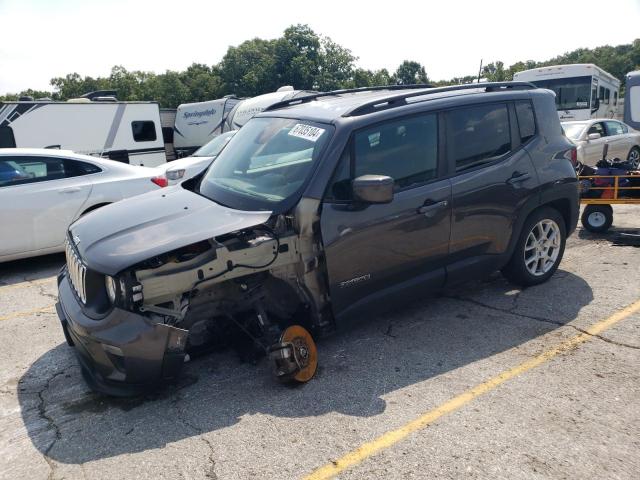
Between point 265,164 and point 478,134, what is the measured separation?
186 centimetres

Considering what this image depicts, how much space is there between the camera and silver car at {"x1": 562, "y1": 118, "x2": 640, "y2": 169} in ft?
35.6

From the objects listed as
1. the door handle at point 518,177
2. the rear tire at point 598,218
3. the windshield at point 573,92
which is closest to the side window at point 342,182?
the door handle at point 518,177

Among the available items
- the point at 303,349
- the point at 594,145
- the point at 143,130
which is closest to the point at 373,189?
the point at 303,349

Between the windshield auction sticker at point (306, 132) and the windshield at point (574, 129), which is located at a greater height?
the windshield auction sticker at point (306, 132)

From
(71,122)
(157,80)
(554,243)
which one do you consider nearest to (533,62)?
(157,80)

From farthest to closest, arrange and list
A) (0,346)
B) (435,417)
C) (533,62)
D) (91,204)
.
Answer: (533,62) → (91,204) → (0,346) → (435,417)

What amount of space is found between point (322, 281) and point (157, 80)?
153 feet

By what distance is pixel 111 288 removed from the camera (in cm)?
320

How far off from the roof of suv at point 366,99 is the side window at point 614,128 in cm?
854

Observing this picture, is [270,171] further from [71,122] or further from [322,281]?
[71,122]

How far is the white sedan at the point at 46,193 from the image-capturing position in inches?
252

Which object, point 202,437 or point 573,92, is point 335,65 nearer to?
point 573,92

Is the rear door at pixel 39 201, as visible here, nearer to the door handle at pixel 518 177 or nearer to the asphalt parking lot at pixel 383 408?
the asphalt parking lot at pixel 383 408

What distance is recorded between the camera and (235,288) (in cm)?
359
